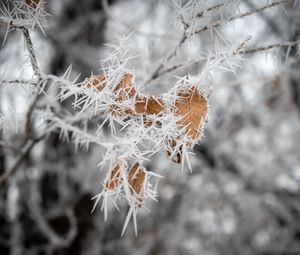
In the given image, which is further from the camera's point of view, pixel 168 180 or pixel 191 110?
pixel 168 180

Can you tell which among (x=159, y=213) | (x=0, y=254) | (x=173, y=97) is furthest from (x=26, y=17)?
(x=159, y=213)

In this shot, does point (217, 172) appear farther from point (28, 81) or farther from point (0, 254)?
point (28, 81)

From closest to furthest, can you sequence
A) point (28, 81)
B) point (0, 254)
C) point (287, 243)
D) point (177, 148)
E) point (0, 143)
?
point (177, 148), point (28, 81), point (0, 143), point (0, 254), point (287, 243)

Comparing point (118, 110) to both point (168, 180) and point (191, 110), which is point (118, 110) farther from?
point (168, 180)

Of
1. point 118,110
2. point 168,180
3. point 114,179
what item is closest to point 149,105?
point 118,110

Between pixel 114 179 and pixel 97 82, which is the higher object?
pixel 97 82

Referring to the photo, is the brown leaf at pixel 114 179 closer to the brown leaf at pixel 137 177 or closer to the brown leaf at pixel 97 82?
the brown leaf at pixel 137 177

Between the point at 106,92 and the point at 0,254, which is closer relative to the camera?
the point at 106,92
